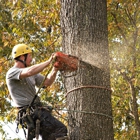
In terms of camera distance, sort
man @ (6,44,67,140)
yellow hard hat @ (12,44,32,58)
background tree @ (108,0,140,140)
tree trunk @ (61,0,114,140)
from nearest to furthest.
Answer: tree trunk @ (61,0,114,140), man @ (6,44,67,140), yellow hard hat @ (12,44,32,58), background tree @ (108,0,140,140)

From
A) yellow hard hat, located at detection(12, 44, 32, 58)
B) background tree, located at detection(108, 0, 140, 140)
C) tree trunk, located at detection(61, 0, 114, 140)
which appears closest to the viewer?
tree trunk, located at detection(61, 0, 114, 140)

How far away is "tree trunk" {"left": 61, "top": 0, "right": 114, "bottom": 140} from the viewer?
3.48 metres

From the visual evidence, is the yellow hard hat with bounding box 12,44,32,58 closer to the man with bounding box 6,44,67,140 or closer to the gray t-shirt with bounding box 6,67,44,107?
the man with bounding box 6,44,67,140

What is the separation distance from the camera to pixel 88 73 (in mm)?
3584

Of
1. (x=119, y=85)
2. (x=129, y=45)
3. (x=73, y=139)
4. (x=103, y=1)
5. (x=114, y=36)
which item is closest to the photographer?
(x=73, y=139)

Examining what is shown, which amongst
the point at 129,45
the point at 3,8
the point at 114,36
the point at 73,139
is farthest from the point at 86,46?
the point at 3,8

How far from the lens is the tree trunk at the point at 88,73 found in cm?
348

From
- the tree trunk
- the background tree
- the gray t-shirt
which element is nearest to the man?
the gray t-shirt

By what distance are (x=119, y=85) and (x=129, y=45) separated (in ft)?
6.43

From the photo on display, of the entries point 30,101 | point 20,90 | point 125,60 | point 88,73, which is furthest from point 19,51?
point 125,60

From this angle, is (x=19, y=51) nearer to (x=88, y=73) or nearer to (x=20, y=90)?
(x=20, y=90)

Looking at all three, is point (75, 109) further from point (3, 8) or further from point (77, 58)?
point (3, 8)

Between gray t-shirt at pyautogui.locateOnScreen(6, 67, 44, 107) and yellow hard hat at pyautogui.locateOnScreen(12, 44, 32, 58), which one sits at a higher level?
yellow hard hat at pyautogui.locateOnScreen(12, 44, 32, 58)

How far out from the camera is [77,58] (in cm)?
363
